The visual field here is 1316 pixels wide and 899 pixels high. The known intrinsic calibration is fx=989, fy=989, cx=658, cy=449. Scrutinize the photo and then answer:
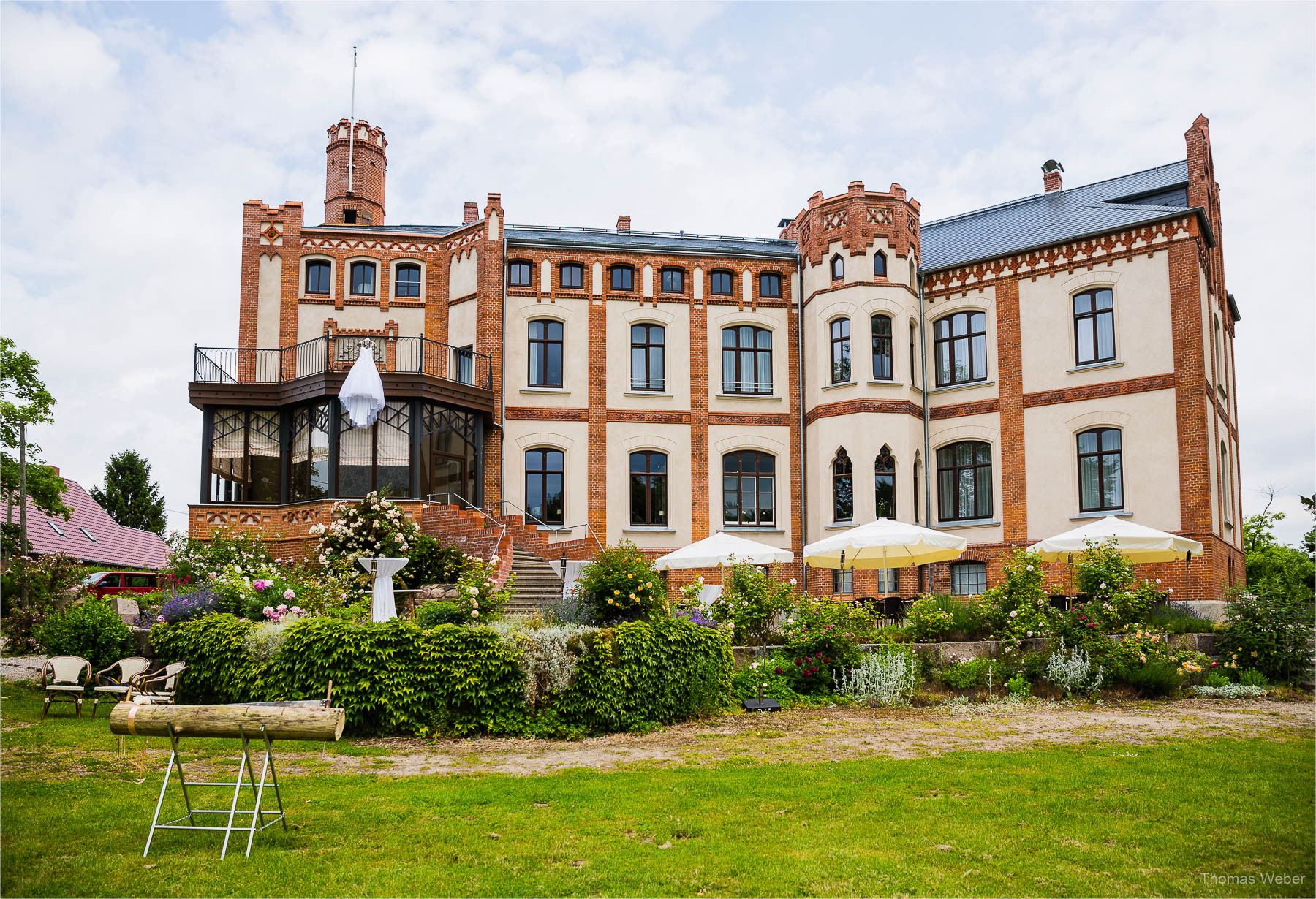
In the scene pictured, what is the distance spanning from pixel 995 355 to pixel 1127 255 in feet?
11.3

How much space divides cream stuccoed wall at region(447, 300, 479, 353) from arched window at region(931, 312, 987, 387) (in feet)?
36.5

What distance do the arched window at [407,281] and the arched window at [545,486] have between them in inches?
207

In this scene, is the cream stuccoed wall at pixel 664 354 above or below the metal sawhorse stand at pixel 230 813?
above

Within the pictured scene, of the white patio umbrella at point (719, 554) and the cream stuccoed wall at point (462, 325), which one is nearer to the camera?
the white patio umbrella at point (719, 554)

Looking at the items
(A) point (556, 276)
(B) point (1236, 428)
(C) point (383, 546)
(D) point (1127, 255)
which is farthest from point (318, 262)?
(B) point (1236, 428)

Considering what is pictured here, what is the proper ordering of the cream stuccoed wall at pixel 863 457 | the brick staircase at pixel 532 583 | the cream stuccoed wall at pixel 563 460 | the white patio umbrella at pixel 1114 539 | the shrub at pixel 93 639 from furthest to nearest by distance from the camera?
the cream stuccoed wall at pixel 563 460 < the cream stuccoed wall at pixel 863 457 < the brick staircase at pixel 532 583 < the white patio umbrella at pixel 1114 539 < the shrub at pixel 93 639

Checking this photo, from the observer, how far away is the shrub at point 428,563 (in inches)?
711

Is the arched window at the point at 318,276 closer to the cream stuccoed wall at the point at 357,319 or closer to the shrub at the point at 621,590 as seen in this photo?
the cream stuccoed wall at the point at 357,319

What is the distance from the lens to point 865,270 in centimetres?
2330

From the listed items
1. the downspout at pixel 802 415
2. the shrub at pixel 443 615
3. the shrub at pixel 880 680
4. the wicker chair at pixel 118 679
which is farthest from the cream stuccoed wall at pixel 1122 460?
the wicker chair at pixel 118 679

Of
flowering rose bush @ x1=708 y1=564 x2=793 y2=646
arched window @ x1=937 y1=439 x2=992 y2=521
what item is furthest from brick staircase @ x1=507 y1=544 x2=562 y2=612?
arched window @ x1=937 y1=439 x2=992 y2=521

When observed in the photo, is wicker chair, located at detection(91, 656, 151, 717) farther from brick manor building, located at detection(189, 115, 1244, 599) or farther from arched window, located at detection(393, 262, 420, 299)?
arched window, located at detection(393, 262, 420, 299)

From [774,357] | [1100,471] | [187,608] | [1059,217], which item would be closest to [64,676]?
[187,608]

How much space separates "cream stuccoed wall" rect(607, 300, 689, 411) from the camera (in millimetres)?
24219
